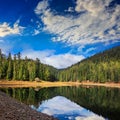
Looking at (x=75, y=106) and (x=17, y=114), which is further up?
(x=17, y=114)

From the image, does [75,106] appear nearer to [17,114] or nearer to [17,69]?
[17,114]

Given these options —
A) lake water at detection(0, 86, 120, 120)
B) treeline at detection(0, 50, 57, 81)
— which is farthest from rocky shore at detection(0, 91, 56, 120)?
treeline at detection(0, 50, 57, 81)

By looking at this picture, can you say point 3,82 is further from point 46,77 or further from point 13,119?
point 13,119

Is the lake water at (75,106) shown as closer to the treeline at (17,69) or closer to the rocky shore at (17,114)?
the rocky shore at (17,114)

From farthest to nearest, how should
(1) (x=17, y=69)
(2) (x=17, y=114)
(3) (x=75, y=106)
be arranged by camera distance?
(1) (x=17, y=69) → (3) (x=75, y=106) → (2) (x=17, y=114)

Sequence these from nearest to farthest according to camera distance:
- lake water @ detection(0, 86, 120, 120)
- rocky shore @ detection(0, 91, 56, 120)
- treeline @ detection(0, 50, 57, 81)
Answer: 1. rocky shore @ detection(0, 91, 56, 120)
2. lake water @ detection(0, 86, 120, 120)
3. treeline @ detection(0, 50, 57, 81)

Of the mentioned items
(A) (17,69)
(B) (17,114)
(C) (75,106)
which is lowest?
(C) (75,106)

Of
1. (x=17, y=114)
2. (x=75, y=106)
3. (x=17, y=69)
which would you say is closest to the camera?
(x=17, y=114)

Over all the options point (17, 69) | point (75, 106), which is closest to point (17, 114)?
point (75, 106)

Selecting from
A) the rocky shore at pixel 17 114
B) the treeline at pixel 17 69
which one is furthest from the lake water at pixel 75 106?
the treeline at pixel 17 69

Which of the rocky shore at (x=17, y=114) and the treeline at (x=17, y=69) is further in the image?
the treeline at (x=17, y=69)

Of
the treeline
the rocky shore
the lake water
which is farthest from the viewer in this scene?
the treeline

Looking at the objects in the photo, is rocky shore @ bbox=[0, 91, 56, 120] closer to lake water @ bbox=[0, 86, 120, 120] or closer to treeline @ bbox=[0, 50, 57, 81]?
lake water @ bbox=[0, 86, 120, 120]

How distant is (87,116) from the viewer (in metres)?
44.0
